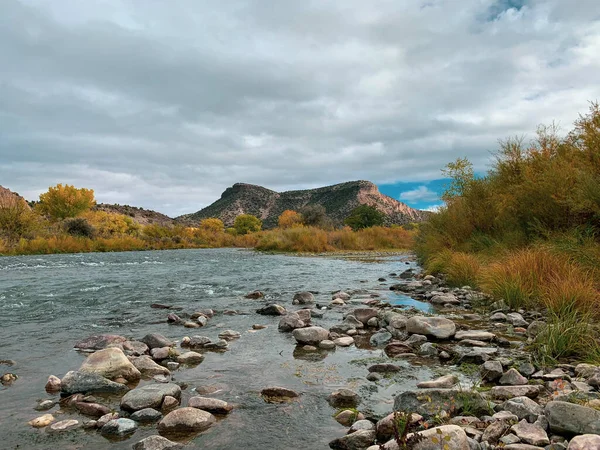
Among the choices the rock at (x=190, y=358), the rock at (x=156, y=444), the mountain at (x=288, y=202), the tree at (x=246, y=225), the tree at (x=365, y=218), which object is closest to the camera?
the rock at (x=156, y=444)

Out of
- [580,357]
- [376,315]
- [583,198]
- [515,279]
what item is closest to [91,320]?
[376,315]

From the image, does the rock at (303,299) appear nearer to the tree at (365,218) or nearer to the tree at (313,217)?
the tree at (313,217)

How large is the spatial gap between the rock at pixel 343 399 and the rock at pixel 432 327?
255 centimetres

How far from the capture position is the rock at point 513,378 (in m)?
3.97

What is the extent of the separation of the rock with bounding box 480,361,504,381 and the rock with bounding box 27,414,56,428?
13.5ft

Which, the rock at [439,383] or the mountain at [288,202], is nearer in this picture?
the rock at [439,383]

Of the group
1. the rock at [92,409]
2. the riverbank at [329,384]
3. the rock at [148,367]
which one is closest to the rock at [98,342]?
the riverbank at [329,384]

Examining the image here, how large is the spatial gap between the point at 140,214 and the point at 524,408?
107333 mm

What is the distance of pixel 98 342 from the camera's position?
594 cm

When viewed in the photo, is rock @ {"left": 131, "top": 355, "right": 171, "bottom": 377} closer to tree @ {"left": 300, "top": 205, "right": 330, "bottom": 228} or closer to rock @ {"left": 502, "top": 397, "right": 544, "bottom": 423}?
rock @ {"left": 502, "top": 397, "right": 544, "bottom": 423}

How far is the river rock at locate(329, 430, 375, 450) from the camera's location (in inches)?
116

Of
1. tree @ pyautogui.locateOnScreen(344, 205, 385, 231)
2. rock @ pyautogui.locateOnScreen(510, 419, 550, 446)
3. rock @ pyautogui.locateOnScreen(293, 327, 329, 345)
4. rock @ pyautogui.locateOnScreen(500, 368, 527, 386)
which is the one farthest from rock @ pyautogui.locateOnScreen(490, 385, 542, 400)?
tree @ pyautogui.locateOnScreen(344, 205, 385, 231)

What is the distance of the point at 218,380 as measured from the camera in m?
4.52

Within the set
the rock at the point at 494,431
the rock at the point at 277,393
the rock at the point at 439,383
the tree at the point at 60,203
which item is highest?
the tree at the point at 60,203
